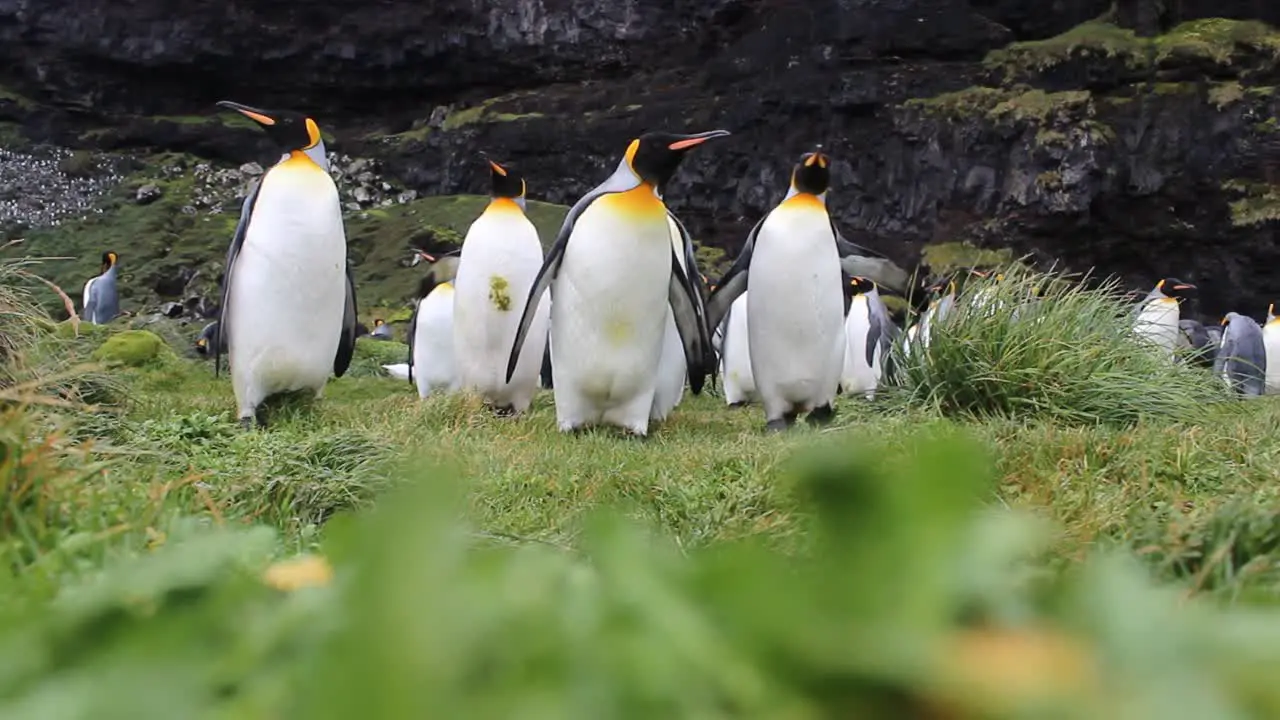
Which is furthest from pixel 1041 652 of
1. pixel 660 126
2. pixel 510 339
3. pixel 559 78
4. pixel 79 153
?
pixel 79 153

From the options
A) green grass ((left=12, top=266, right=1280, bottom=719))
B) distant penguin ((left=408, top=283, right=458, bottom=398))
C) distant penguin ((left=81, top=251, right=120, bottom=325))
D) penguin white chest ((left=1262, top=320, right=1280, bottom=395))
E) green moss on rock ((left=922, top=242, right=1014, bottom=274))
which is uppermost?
green grass ((left=12, top=266, right=1280, bottom=719))

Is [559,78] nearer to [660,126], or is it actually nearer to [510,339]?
[660,126]

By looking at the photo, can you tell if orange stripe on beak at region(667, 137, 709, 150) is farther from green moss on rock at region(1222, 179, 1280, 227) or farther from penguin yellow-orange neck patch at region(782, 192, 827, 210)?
green moss on rock at region(1222, 179, 1280, 227)

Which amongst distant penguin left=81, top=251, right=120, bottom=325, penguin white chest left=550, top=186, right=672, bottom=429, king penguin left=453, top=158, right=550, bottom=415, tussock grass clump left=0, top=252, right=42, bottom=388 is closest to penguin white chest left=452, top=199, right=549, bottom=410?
king penguin left=453, top=158, right=550, bottom=415

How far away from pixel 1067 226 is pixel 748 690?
119ft

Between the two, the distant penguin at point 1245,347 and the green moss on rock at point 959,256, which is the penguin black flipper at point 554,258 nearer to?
the distant penguin at point 1245,347

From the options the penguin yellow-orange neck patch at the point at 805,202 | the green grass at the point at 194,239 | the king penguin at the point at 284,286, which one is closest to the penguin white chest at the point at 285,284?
the king penguin at the point at 284,286

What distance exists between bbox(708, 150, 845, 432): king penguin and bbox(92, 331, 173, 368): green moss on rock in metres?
6.87

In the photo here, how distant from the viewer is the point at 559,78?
4706cm

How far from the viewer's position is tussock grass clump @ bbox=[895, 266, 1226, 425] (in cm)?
615

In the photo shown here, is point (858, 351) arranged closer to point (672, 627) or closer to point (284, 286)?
point (284, 286)

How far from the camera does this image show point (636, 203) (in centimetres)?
687

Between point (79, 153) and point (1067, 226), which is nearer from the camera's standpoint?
point (1067, 226)

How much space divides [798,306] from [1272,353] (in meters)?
→ 13.6
